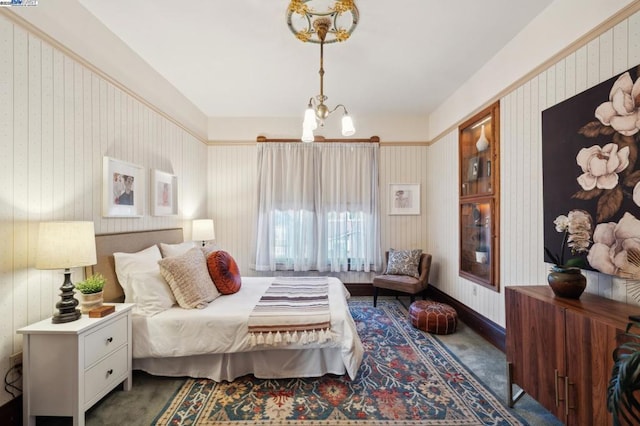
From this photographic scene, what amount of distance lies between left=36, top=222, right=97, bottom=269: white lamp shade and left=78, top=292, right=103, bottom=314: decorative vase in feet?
1.07

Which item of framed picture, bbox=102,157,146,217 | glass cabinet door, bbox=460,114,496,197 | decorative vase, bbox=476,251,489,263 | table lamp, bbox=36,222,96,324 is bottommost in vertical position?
decorative vase, bbox=476,251,489,263

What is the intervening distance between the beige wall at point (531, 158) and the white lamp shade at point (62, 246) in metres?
3.38

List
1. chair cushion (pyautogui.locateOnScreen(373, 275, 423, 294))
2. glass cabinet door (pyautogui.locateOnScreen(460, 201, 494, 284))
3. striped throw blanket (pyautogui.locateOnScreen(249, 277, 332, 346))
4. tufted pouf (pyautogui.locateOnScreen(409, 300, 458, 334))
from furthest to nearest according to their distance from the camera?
1. chair cushion (pyautogui.locateOnScreen(373, 275, 423, 294))
2. tufted pouf (pyautogui.locateOnScreen(409, 300, 458, 334))
3. glass cabinet door (pyautogui.locateOnScreen(460, 201, 494, 284))
4. striped throw blanket (pyautogui.locateOnScreen(249, 277, 332, 346))

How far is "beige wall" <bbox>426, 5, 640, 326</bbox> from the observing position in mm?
1650

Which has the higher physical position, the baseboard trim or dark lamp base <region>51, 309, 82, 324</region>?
dark lamp base <region>51, 309, 82, 324</region>

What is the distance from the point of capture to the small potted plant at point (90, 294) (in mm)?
1877

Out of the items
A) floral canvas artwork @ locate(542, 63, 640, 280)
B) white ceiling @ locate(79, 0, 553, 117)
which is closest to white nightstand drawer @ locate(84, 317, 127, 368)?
white ceiling @ locate(79, 0, 553, 117)

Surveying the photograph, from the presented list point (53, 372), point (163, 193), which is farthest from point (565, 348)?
point (163, 193)

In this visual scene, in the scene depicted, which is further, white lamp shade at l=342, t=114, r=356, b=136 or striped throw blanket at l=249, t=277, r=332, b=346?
white lamp shade at l=342, t=114, r=356, b=136

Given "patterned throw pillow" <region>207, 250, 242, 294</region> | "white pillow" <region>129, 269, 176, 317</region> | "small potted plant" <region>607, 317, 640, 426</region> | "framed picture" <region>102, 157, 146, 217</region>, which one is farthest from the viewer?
"patterned throw pillow" <region>207, 250, 242, 294</region>

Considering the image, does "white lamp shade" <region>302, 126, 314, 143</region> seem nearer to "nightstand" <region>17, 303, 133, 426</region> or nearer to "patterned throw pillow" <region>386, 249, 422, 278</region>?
"nightstand" <region>17, 303, 133, 426</region>

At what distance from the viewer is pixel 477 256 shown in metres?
3.13

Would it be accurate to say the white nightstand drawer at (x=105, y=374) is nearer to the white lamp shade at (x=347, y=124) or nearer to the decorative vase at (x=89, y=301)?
the decorative vase at (x=89, y=301)

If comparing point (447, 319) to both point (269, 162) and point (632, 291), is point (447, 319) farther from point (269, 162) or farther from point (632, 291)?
point (269, 162)
